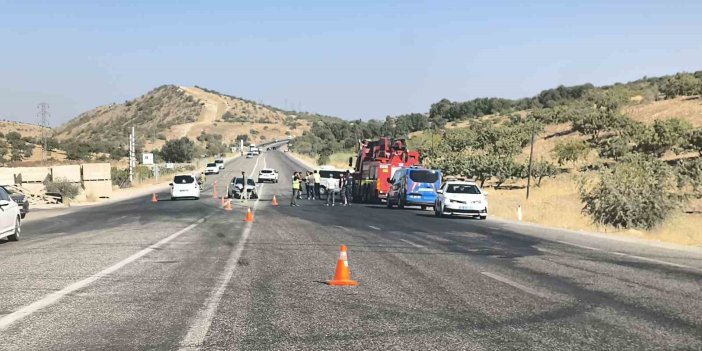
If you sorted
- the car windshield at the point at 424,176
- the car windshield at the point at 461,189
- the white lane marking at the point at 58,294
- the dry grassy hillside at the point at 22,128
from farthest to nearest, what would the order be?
the dry grassy hillside at the point at 22,128, the car windshield at the point at 424,176, the car windshield at the point at 461,189, the white lane marking at the point at 58,294

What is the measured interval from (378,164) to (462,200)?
37.1 feet

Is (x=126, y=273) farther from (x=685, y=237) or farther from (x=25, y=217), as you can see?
(x=25, y=217)

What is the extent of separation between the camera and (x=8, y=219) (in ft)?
58.1

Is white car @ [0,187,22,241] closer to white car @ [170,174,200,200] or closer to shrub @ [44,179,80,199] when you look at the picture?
white car @ [170,174,200,200]

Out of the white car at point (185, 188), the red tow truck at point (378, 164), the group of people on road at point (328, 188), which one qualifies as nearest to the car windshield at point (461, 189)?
the red tow truck at point (378, 164)

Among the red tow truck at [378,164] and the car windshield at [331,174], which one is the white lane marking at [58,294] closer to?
the red tow truck at [378,164]

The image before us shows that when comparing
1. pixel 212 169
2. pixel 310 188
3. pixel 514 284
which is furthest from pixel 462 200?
pixel 212 169

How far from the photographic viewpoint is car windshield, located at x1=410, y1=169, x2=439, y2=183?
115 ft

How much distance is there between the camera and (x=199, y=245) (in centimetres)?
1716

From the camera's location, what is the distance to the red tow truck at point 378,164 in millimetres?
40031

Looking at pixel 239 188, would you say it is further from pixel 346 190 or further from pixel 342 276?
pixel 342 276

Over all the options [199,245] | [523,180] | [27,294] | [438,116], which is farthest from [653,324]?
[438,116]

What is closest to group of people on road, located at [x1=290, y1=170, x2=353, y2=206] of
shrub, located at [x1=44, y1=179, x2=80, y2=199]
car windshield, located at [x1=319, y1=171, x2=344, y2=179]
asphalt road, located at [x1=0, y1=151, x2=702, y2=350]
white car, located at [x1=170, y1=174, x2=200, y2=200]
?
car windshield, located at [x1=319, y1=171, x2=344, y2=179]

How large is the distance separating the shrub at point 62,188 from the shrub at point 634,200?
3399cm
